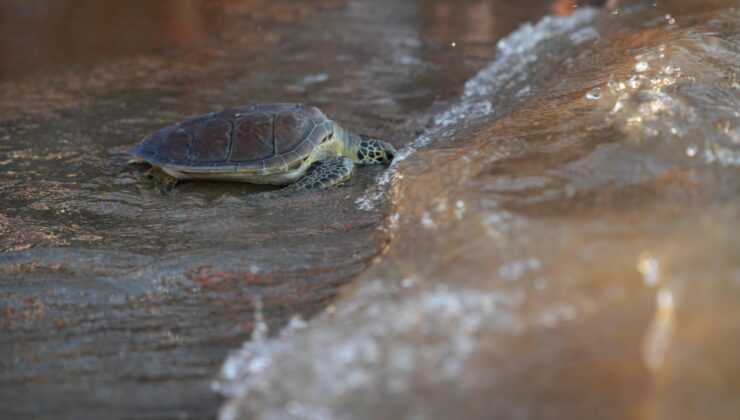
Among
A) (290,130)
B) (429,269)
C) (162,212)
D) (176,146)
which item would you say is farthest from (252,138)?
(429,269)

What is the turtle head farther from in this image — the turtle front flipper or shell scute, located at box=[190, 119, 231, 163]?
shell scute, located at box=[190, 119, 231, 163]

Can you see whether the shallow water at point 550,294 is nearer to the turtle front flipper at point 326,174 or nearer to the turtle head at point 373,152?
the turtle front flipper at point 326,174

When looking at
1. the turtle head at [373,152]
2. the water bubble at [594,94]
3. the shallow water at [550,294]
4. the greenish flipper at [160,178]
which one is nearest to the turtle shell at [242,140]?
the greenish flipper at [160,178]

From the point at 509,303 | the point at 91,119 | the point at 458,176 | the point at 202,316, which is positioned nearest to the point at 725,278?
the point at 509,303

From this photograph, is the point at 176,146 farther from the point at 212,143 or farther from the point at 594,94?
the point at 594,94

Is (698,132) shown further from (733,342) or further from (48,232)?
(48,232)
